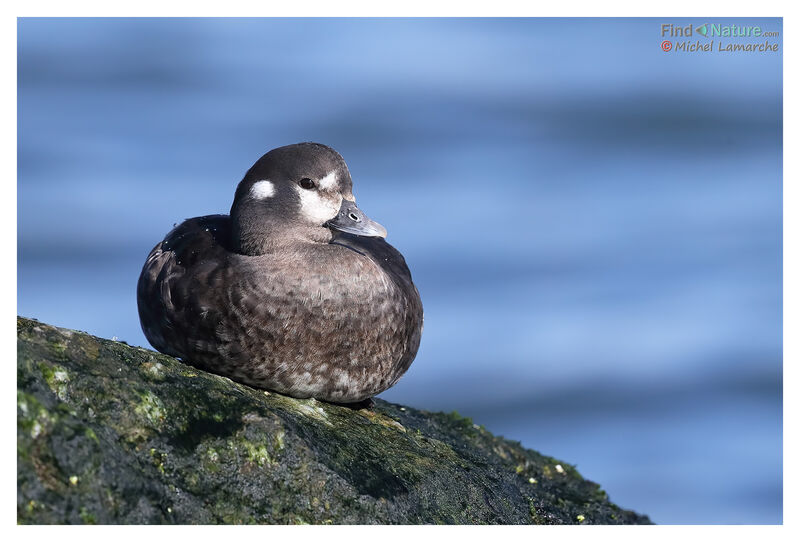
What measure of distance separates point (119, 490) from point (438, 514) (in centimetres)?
150

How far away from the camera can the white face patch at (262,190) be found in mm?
5281

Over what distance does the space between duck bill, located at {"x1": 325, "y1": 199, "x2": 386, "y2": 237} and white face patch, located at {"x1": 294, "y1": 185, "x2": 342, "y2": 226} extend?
35mm

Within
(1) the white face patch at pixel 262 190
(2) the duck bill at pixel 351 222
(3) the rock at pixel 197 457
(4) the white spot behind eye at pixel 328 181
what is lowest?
(3) the rock at pixel 197 457

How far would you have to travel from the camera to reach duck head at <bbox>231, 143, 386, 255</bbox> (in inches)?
208

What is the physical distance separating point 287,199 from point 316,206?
192 mm

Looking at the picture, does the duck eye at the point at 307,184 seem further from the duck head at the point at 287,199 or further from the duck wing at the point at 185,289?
the duck wing at the point at 185,289

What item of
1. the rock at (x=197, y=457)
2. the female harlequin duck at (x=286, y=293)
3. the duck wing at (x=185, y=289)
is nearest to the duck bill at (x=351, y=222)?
the female harlequin duck at (x=286, y=293)

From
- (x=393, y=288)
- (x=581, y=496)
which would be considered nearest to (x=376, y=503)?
(x=393, y=288)

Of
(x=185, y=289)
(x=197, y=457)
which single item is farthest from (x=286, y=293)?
(x=197, y=457)

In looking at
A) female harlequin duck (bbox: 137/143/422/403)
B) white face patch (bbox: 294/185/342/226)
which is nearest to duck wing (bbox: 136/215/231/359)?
female harlequin duck (bbox: 137/143/422/403)

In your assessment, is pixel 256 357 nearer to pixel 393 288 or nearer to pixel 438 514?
pixel 393 288

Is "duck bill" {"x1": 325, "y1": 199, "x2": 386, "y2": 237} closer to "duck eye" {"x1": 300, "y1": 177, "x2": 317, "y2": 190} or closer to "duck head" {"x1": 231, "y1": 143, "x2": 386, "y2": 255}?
"duck head" {"x1": 231, "y1": 143, "x2": 386, "y2": 255}

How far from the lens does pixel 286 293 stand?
5.09 metres

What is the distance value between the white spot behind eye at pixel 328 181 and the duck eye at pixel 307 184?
4 centimetres
